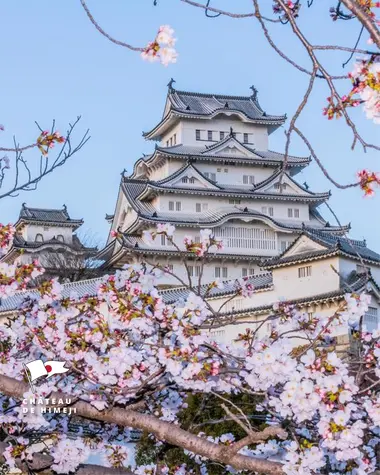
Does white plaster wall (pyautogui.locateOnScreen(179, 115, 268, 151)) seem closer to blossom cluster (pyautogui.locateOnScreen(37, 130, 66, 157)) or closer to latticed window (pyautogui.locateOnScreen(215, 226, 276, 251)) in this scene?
latticed window (pyautogui.locateOnScreen(215, 226, 276, 251))

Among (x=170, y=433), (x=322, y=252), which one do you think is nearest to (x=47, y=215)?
(x=322, y=252)

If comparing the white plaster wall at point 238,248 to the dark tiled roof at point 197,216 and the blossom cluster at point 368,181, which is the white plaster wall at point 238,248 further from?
the blossom cluster at point 368,181

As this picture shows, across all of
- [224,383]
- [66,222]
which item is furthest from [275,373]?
Result: [66,222]

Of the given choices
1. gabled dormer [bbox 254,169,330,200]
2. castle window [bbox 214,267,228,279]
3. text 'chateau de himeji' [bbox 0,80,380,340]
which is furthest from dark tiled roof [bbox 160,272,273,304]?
gabled dormer [bbox 254,169,330,200]

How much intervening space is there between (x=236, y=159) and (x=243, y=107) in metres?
5.32

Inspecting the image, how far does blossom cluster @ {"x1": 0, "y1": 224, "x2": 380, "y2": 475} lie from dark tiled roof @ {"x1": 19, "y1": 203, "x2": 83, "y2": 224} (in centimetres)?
5180

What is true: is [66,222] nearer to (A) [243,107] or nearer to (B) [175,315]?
(A) [243,107]

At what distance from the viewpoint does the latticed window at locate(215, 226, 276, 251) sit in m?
44.2

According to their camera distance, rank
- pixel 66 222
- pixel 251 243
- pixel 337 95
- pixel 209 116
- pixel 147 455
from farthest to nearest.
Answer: pixel 66 222
pixel 209 116
pixel 251 243
pixel 147 455
pixel 337 95

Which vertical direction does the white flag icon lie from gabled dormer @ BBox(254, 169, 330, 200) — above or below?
below

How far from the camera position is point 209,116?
4744cm

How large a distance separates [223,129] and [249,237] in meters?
7.14

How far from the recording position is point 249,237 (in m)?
44.7

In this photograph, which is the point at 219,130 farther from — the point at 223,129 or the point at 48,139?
the point at 48,139
